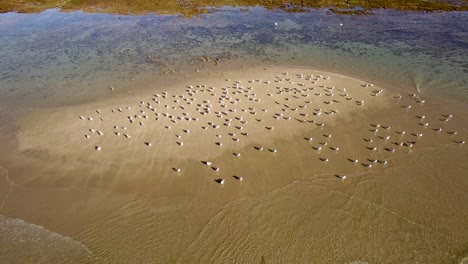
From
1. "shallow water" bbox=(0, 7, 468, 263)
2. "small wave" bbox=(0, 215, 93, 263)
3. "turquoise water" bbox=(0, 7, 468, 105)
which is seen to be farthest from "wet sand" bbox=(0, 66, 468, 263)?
"turquoise water" bbox=(0, 7, 468, 105)

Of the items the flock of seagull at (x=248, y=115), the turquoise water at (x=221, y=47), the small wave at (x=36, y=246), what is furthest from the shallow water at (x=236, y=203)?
the flock of seagull at (x=248, y=115)

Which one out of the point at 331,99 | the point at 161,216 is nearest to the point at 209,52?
the point at 331,99

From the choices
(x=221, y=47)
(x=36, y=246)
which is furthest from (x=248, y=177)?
(x=221, y=47)

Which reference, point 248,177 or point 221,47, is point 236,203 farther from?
point 221,47

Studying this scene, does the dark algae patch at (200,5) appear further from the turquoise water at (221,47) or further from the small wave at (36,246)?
the small wave at (36,246)

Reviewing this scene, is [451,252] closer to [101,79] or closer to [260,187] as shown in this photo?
[260,187]

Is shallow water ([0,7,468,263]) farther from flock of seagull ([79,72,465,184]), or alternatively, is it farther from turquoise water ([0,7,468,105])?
flock of seagull ([79,72,465,184])
